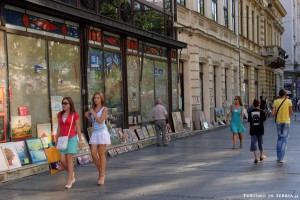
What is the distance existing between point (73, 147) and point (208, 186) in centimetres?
251

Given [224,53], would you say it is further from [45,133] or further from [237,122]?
[45,133]

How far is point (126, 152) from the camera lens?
14836mm

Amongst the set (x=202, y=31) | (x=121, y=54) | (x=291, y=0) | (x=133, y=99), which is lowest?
(x=133, y=99)

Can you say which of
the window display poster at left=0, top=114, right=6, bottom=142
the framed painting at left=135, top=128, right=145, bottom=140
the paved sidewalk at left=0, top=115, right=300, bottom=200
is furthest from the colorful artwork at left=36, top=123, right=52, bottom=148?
the framed painting at left=135, top=128, right=145, bottom=140

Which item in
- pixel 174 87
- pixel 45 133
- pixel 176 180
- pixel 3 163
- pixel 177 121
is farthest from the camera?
pixel 174 87

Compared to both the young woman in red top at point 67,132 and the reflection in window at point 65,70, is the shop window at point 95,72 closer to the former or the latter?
the reflection in window at point 65,70

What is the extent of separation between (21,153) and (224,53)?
71.2 feet

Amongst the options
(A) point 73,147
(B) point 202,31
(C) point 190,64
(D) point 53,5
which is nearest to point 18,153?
(A) point 73,147

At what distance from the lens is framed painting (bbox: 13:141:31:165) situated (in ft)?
35.5

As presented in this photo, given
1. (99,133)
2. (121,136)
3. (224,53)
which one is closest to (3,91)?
(99,133)

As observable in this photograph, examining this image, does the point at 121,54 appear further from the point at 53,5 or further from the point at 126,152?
the point at 53,5

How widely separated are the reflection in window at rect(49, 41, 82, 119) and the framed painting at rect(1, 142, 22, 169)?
2.42m

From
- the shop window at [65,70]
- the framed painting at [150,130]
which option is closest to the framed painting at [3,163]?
the shop window at [65,70]

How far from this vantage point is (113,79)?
53.2 feet
